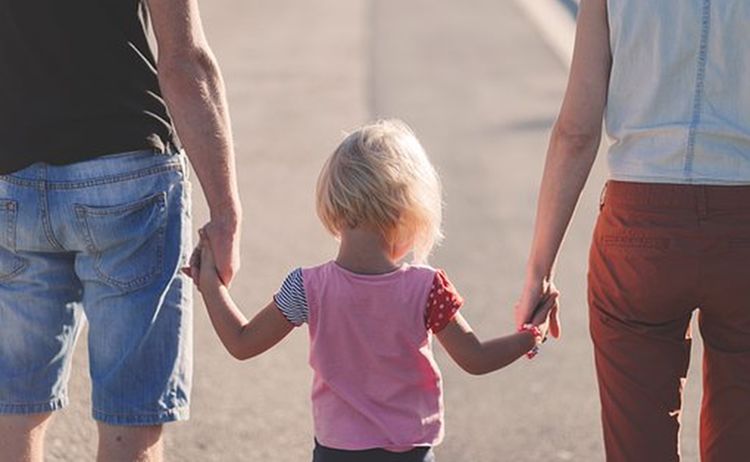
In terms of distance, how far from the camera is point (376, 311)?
3568 millimetres

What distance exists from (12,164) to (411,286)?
0.89 m

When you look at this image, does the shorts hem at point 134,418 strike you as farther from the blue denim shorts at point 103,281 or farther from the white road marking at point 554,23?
the white road marking at point 554,23

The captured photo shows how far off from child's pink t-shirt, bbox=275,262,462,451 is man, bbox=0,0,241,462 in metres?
0.24

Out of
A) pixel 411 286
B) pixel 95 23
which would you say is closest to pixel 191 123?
pixel 95 23

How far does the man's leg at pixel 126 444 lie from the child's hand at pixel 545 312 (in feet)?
2.95

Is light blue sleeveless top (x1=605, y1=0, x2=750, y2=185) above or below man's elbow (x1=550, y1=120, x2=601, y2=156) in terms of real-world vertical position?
above

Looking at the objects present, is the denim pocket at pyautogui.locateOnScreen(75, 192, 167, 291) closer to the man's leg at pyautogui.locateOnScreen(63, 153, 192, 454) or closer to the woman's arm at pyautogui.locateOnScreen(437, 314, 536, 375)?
the man's leg at pyautogui.locateOnScreen(63, 153, 192, 454)

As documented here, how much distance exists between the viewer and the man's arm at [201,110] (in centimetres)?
357

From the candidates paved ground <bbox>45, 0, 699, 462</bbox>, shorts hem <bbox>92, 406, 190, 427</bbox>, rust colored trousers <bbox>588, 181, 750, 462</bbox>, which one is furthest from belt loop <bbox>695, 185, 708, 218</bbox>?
paved ground <bbox>45, 0, 699, 462</bbox>

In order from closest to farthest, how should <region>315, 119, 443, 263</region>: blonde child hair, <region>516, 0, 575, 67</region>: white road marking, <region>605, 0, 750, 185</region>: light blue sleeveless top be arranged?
1. <region>315, 119, 443, 263</region>: blonde child hair
2. <region>605, 0, 750, 185</region>: light blue sleeveless top
3. <region>516, 0, 575, 67</region>: white road marking

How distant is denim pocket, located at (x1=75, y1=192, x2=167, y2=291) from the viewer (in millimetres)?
3631

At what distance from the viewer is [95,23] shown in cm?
360

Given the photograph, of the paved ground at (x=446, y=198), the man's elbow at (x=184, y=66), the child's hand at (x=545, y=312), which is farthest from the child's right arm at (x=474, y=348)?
the paved ground at (x=446, y=198)

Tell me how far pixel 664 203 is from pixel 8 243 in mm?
1416
